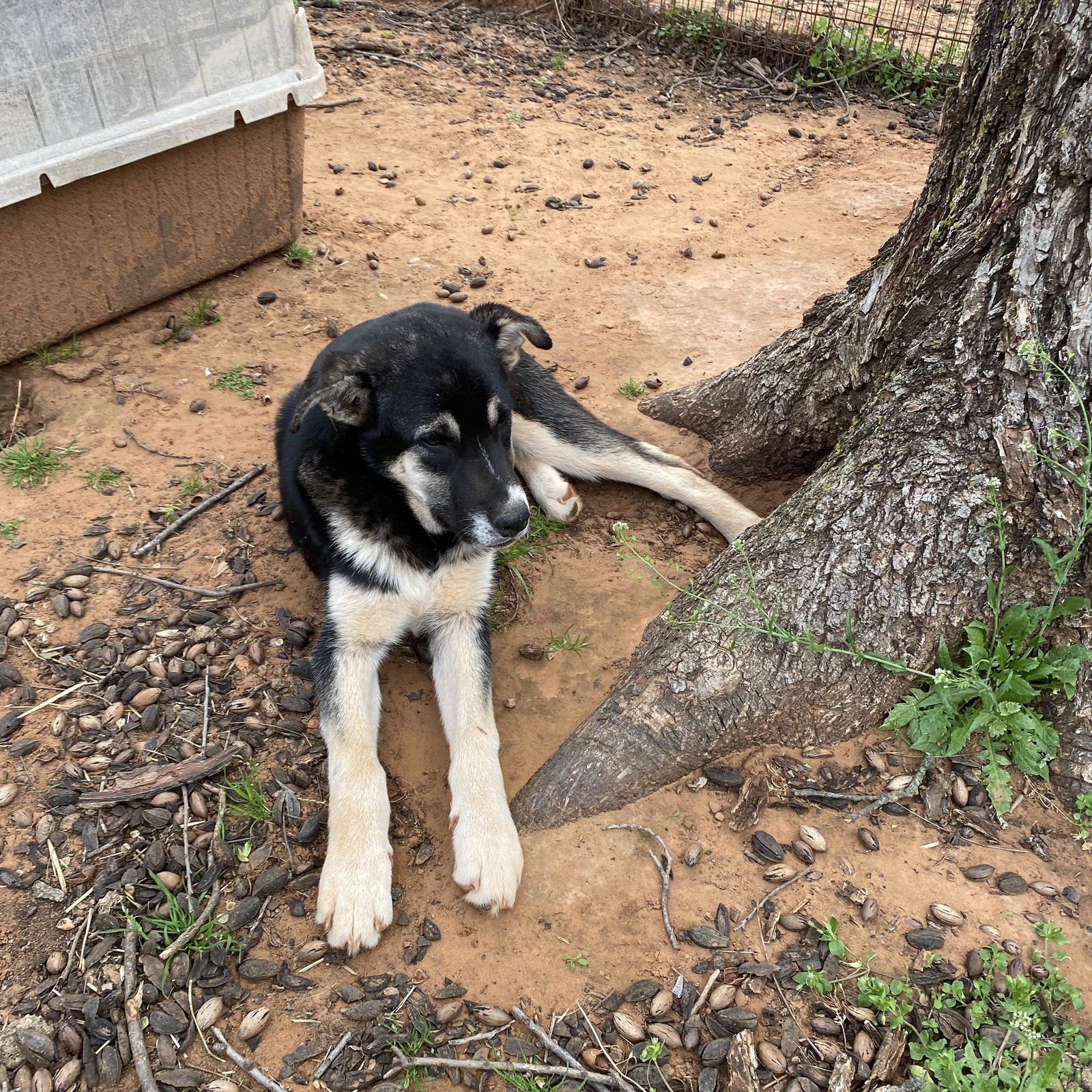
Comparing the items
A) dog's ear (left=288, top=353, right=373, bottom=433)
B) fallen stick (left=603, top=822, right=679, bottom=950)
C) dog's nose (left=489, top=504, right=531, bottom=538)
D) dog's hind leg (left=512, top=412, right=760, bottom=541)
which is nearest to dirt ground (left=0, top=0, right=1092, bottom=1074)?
fallen stick (left=603, top=822, right=679, bottom=950)

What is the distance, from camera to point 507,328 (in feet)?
11.1

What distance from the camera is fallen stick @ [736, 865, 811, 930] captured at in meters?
2.38

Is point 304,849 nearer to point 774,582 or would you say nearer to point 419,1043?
point 419,1043

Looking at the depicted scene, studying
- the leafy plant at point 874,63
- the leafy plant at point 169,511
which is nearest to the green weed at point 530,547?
the leafy plant at point 169,511

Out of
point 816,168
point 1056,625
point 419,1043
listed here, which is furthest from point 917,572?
point 816,168

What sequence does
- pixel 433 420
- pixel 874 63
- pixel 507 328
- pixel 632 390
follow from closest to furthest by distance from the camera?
pixel 433 420 → pixel 507 328 → pixel 632 390 → pixel 874 63

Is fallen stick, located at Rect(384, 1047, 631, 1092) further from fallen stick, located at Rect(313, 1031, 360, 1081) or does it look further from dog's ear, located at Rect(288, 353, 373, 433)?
dog's ear, located at Rect(288, 353, 373, 433)

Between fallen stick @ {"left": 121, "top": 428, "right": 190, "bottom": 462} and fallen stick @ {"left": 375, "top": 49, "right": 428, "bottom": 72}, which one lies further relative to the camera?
fallen stick @ {"left": 375, "top": 49, "right": 428, "bottom": 72}

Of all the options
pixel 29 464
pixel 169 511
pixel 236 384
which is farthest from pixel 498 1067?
pixel 236 384

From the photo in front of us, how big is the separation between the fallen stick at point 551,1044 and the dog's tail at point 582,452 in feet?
6.90

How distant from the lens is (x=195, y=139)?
4.74 metres

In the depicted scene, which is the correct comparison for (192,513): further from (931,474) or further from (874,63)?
(874,63)

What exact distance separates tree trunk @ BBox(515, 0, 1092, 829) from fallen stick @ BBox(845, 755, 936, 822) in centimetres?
21

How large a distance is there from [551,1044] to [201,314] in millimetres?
4207
